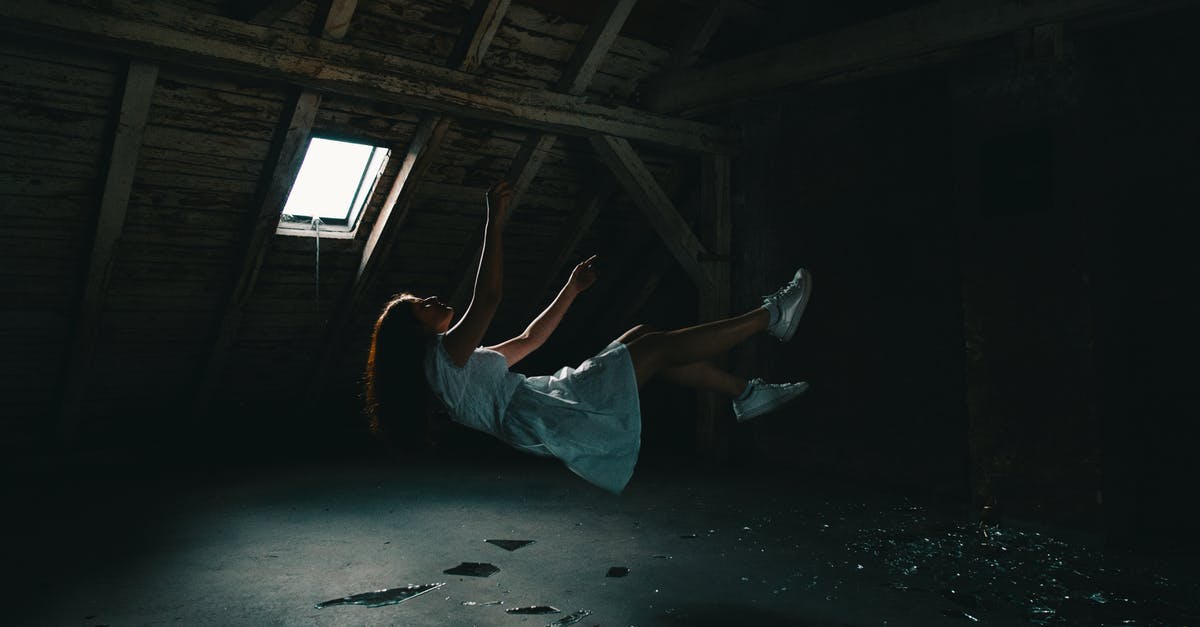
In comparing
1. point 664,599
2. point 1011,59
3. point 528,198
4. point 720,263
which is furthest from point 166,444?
point 1011,59

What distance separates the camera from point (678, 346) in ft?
9.69

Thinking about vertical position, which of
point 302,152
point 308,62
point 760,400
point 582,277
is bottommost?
point 760,400

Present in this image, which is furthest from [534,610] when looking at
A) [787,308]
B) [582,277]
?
[787,308]

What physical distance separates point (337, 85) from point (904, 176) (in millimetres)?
3163

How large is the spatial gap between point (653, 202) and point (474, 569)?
2.92m

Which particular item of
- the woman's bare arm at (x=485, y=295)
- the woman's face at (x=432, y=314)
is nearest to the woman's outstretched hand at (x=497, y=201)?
the woman's bare arm at (x=485, y=295)

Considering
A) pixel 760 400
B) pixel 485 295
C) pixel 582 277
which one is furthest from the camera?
pixel 760 400

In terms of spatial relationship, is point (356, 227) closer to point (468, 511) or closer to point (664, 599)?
point (468, 511)

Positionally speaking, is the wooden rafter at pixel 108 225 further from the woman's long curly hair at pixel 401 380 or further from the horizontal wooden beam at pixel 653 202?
the horizontal wooden beam at pixel 653 202

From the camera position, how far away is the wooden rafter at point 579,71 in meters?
4.59

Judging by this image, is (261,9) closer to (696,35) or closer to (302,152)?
(302,152)

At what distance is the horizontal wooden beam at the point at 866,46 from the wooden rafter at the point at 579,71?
1.95 feet

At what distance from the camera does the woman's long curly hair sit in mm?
2787

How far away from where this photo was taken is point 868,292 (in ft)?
15.9
